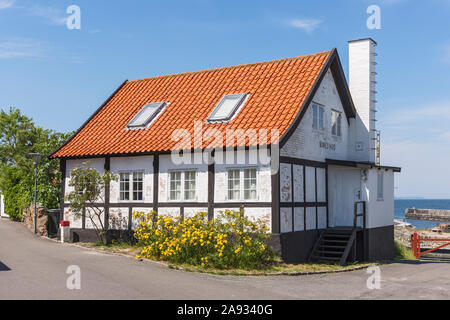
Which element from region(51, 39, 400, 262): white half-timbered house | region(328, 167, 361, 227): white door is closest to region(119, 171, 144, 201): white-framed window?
region(51, 39, 400, 262): white half-timbered house

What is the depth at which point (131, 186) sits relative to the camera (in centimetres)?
1952

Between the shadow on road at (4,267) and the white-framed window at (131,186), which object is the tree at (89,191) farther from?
the shadow on road at (4,267)

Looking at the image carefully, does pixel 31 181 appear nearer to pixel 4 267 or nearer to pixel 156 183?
pixel 156 183

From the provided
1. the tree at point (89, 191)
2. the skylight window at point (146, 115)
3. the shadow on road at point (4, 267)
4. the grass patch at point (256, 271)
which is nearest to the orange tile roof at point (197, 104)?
the skylight window at point (146, 115)

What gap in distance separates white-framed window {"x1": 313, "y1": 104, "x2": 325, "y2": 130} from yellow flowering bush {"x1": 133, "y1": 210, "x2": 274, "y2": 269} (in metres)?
4.91

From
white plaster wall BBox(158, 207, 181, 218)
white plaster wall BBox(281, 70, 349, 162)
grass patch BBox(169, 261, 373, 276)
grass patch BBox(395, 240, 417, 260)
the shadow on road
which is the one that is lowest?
grass patch BBox(395, 240, 417, 260)

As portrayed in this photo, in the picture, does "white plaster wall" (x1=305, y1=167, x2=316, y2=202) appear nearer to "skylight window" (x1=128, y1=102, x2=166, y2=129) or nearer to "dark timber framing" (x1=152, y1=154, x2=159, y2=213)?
"dark timber framing" (x1=152, y1=154, x2=159, y2=213)

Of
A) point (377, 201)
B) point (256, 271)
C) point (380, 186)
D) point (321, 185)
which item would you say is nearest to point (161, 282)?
point (256, 271)

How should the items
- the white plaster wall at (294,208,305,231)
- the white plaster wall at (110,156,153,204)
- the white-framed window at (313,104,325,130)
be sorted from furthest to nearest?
the white-framed window at (313,104,325,130) < the white plaster wall at (110,156,153,204) < the white plaster wall at (294,208,305,231)

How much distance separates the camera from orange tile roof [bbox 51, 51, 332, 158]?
1803 cm

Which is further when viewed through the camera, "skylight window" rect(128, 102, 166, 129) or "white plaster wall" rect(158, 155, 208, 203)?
"skylight window" rect(128, 102, 166, 129)

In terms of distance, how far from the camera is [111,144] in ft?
66.5

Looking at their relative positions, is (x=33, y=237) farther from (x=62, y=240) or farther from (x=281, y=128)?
(x=281, y=128)
